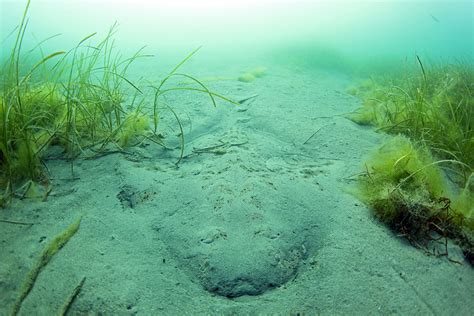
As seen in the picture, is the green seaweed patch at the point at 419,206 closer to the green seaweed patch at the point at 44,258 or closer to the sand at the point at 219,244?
the sand at the point at 219,244

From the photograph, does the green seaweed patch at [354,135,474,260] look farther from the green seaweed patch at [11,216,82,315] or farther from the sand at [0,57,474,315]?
the green seaweed patch at [11,216,82,315]

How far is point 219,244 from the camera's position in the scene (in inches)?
72.3

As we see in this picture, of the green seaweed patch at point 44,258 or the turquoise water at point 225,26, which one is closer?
the green seaweed patch at point 44,258

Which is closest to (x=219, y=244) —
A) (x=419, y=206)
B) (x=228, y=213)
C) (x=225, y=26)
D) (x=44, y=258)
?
(x=228, y=213)

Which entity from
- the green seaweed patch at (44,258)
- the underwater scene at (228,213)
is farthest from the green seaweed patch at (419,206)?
the green seaweed patch at (44,258)

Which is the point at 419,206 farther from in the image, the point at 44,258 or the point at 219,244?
the point at 44,258

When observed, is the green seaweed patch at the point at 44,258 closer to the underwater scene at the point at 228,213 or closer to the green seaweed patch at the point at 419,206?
the underwater scene at the point at 228,213

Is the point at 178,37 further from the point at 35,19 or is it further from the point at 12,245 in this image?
the point at 35,19

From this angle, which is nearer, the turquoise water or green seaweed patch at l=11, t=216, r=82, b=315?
green seaweed patch at l=11, t=216, r=82, b=315

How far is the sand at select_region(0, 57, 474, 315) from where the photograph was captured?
1.61 meters

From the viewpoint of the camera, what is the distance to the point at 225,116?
398 cm

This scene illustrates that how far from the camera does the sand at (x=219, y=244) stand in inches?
63.5

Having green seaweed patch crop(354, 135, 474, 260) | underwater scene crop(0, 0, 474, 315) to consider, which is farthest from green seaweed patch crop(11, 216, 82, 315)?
green seaweed patch crop(354, 135, 474, 260)

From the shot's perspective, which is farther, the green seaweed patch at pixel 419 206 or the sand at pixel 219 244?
the green seaweed patch at pixel 419 206
